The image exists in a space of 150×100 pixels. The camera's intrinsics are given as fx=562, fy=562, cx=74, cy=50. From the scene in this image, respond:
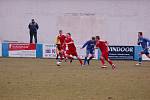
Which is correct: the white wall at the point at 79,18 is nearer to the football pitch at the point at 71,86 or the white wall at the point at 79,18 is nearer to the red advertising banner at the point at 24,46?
the red advertising banner at the point at 24,46

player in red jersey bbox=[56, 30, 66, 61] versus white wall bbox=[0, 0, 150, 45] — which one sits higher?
white wall bbox=[0, 0, 150, 45]

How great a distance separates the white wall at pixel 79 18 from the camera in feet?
160

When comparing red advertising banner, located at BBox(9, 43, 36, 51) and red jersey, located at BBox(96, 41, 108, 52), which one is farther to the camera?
red advertising banner, located at BBox(9, 43, 36, 51)

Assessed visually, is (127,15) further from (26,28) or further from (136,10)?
(26,28)

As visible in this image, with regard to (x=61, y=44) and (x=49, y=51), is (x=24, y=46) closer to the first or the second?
(x=49, y=51)

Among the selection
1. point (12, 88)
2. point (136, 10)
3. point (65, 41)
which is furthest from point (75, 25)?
point (12, 88)

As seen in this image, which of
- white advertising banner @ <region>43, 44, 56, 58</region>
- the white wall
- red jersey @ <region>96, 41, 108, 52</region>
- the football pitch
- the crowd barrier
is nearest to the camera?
the football pitch

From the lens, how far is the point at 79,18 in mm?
49031

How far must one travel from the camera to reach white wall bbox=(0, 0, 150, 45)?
48.8 metres

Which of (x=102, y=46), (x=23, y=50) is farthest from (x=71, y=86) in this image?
(x=23, y=50)

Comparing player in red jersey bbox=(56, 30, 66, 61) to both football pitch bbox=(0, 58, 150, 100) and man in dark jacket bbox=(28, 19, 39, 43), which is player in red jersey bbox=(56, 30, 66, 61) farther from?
man in dark jacket bbox=(28, 19, 39, 43)

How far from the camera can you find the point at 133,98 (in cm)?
1573

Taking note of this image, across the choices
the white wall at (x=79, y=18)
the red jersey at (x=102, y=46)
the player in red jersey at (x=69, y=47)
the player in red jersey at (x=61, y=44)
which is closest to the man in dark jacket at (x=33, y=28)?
the white wall at (x=79, y=18)

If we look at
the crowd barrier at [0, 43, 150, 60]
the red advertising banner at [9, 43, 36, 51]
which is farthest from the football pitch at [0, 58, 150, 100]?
the red advertising banner at [9, 43, 36, 51]
